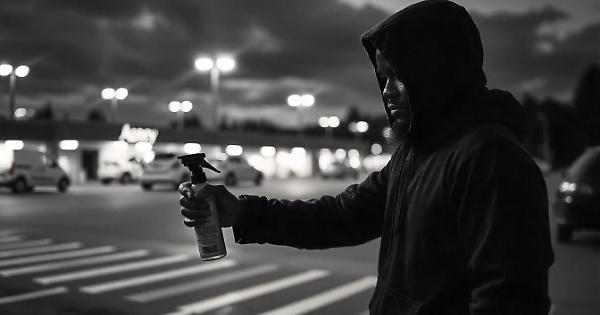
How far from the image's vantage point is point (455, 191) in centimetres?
166

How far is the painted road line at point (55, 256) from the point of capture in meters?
9.03

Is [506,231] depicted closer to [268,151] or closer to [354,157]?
[268,151]

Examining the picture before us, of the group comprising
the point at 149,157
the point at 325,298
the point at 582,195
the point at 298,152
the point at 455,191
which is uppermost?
the point at 298,152

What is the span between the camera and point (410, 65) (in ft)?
6.11

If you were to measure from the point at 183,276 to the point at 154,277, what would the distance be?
1.23ft

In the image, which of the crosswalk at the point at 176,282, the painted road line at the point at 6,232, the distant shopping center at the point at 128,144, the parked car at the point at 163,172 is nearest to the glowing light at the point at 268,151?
the distant shopping center at the point at 128,144

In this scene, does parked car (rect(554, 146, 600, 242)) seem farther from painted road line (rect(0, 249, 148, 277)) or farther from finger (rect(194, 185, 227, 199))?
finger (rect(194, 185, 227, 199))

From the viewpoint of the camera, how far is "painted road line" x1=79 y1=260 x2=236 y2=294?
7.27m

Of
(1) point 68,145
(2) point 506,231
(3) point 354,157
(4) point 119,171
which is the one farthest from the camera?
(3) point 354,157

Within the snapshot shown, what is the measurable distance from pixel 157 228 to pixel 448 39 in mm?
13037

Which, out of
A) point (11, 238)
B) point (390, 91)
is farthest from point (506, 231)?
point (11, 238)

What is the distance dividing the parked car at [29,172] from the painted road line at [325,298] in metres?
23.6

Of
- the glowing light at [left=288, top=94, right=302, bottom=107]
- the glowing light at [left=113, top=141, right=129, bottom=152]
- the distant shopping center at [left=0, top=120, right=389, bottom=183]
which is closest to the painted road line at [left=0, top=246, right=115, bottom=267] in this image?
the distant shopping center at [left=0, top=120, right=389, bottom=183]

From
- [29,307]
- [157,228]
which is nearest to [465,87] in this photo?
[29,307]
